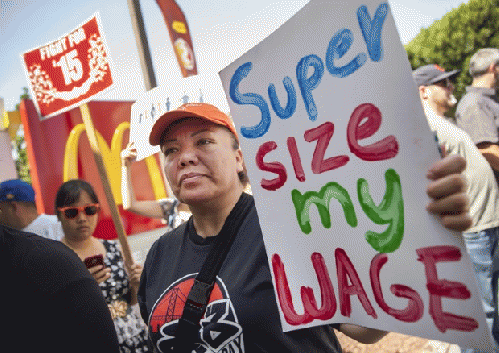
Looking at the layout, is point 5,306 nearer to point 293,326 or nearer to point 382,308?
point 293,326

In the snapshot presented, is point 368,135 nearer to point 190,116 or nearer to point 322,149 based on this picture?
point 322,149

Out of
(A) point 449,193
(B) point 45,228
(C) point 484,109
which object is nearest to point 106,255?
(B) point 45,228

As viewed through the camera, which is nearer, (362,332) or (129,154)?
(362,332)

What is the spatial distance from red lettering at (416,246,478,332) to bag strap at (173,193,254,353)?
63cm

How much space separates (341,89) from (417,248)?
398 millimetres

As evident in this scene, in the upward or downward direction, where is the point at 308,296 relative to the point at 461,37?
downward

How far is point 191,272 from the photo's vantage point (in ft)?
4.22

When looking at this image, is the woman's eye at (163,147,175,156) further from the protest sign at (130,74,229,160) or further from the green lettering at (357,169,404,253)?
the protest sign at (130,74,229,160)

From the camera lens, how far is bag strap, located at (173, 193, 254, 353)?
3.79 feet

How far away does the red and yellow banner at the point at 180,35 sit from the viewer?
183 inches

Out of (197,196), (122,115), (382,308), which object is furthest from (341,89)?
(122,115)

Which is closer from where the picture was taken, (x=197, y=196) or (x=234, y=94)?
(x=234, y=94)

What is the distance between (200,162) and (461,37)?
831 inches

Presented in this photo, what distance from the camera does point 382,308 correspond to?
910mm
